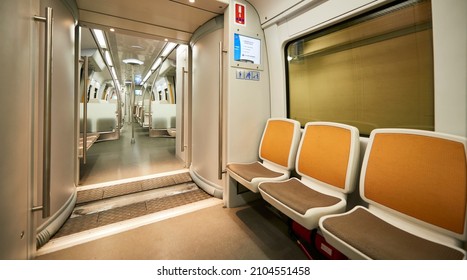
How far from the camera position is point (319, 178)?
1.62 m

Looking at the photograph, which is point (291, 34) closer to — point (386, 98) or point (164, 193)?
point (386, 98)

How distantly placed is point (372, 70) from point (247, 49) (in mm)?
1366

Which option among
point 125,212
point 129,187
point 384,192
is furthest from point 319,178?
point 129,187

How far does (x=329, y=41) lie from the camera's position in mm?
1914

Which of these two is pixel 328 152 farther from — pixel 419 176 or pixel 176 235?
pixel 176 235

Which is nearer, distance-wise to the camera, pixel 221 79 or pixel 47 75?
pixel 47 75

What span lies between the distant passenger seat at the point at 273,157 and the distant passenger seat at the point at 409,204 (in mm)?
737

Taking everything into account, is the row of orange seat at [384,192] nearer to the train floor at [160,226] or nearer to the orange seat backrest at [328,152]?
the orange seat backrest at [328,152]

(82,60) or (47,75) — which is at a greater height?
(82,60)

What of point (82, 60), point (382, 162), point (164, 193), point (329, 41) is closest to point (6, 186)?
point (164, 193)

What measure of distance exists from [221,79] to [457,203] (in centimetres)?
211

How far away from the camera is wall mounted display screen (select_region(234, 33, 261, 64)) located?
7.34 feet

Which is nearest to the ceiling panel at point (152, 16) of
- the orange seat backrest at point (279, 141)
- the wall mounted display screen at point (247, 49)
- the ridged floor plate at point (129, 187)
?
the wall mounted display screen at point (247, 49)

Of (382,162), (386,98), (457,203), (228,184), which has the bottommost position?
(228,184)
